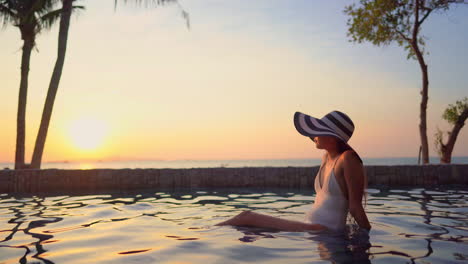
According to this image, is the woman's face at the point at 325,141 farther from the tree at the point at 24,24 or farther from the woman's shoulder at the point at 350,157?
the tree at the point at 24,24

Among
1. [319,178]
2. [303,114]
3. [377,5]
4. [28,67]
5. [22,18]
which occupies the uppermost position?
[377,5]

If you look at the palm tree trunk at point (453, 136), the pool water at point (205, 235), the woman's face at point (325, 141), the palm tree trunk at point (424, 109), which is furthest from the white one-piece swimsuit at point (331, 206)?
the palm tree trunk at point (453, 136)

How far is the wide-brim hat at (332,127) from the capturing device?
405 centimetres

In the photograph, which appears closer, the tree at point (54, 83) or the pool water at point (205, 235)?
the pool water at point (205, 235)

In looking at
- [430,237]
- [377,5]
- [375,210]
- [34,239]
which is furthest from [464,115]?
[34,239]

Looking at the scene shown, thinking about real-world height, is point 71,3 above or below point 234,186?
above

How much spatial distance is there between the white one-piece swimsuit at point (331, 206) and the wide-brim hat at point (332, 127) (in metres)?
0.35

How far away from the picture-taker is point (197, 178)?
10477mm

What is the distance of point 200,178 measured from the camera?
34.4 feet

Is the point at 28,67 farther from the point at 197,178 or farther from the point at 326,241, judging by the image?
the point at 326,241

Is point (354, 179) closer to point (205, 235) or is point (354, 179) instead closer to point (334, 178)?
point (334, 178)

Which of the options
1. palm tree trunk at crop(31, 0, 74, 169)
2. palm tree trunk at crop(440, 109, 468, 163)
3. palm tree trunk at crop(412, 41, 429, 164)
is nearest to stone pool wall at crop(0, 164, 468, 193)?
palm tree trunk at crop(31, 0, 74, 169)

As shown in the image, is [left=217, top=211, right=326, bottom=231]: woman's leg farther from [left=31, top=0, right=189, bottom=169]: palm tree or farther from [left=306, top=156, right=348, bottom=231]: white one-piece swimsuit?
[left=31, top=0, right=189, bottom=169]: palm tree

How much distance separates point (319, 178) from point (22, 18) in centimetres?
1432
